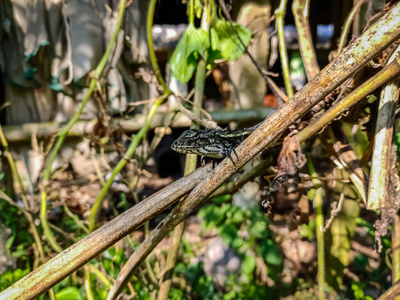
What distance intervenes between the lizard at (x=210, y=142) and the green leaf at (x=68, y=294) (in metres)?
1.40

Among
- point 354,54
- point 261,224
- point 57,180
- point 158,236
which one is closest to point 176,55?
point 158,236

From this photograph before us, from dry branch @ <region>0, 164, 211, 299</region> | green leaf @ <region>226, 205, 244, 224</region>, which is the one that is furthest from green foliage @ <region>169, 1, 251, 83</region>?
green leaf @ <region>226, 205, 244, 224</region>

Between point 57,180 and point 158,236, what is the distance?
2148 millimetres

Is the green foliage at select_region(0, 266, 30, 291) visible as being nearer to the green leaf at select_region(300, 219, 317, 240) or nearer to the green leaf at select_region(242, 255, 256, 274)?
the green leaf at select_region(242, 255, 256, 274)

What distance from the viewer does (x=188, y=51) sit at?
158 centimetres

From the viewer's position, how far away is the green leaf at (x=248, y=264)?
2423 mm

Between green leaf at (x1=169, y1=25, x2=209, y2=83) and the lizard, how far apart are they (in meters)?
0.39

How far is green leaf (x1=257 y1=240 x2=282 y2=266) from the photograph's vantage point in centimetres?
243

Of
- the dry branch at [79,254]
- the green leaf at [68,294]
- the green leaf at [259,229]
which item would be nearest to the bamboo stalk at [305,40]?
the dry branch at [79,254]

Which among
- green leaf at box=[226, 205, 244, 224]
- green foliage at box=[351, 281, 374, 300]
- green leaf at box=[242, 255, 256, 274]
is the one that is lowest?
green foliage at box=[351, 281, 374, 300]

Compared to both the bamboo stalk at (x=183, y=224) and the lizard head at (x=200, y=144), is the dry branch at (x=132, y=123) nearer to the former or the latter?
the bamboo stalk at (x=183, y=224)

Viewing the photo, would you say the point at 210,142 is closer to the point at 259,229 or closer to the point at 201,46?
the point at 201,46

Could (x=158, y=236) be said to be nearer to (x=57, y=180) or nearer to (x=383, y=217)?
(x=383, y=217)

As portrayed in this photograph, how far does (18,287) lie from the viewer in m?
0.79
